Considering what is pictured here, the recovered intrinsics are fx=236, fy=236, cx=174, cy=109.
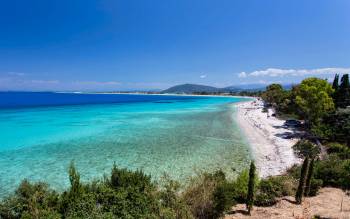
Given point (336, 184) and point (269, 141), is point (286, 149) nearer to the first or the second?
point (269, 141)

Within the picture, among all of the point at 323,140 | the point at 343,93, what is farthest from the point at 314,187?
the point at 343,93

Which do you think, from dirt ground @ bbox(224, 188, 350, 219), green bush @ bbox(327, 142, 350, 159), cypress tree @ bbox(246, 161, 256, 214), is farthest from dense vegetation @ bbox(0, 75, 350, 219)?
green bush @ bbox(327, 142, 350, 159)

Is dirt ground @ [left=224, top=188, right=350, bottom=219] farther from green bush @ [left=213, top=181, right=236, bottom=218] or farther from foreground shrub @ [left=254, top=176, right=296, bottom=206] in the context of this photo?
green bush @ [left=213, top=181, right=236, bottom=218]

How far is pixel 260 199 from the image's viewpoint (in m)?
15.7

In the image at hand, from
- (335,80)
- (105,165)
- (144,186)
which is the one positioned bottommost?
(105,165)

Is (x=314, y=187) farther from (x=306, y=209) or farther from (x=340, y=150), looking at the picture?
(x=340, y=150)

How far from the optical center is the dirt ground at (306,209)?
520 inches

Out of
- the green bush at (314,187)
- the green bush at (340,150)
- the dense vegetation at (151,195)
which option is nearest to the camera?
the dense vegetation at (151,195)

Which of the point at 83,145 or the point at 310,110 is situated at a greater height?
the point at 310,110

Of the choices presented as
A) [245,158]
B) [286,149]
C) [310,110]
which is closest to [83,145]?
[245,158]

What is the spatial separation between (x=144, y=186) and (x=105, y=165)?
13.2 metres

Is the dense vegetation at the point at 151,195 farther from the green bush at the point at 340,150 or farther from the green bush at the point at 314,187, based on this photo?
the green bush at the point at 340,150

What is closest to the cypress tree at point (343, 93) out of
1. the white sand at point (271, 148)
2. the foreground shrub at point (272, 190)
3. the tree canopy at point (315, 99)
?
the tree canopy at point (315, 99)

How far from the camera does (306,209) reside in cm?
1409
